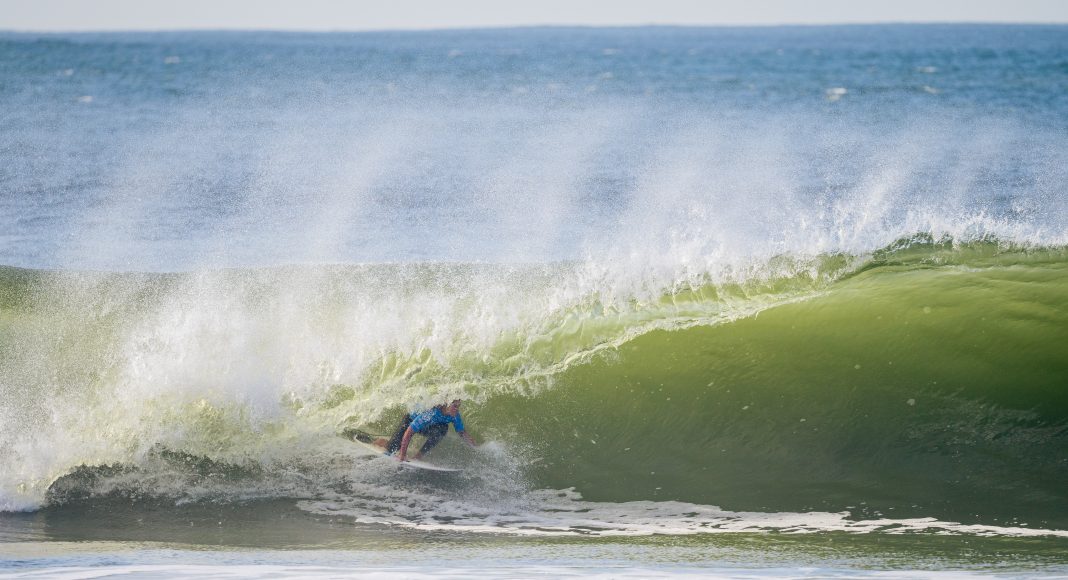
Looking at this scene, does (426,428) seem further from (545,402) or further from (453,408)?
(545,402)

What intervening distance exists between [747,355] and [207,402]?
3846mm

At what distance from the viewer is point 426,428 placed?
7488 mm

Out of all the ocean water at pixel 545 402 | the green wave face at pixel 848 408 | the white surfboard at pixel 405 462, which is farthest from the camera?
the white surfboard at pixel 405 462

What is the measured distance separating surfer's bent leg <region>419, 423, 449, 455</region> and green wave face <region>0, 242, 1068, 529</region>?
31cm

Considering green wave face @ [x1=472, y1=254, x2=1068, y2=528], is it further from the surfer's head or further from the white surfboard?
the white surfboard

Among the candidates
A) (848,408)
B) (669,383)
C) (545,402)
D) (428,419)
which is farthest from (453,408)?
(848,408)

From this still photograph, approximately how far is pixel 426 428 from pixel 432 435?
0.06 metres

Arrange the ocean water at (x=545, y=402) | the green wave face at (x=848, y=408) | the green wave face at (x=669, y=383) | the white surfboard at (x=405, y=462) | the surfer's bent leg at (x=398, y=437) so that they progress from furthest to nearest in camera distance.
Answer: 1. the surfer's bent leg at (x=398, y=437)
2. the white surfboard at (x=405, y=462)
3. the green wave face at (x=669, y=383)
4. the green wave face at (x=848, y=408)
5. the ocean water at (x=545, y=402)

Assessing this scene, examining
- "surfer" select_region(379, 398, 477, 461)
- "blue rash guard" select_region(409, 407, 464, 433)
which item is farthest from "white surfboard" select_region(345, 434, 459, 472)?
"blue rash guard" select_region(409, 407, 464, 433)

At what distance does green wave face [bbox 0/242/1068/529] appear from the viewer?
23.3 feet

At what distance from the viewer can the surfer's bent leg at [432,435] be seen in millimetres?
7480

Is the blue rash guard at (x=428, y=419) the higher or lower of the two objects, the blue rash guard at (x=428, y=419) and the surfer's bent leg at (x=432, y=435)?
the higher

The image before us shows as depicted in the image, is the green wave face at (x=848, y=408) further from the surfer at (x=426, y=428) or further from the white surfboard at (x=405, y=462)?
the white surfboard at (x=405, y=462)

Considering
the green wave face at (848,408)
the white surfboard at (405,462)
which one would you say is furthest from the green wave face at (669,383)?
the white surfboard at (405,462)
